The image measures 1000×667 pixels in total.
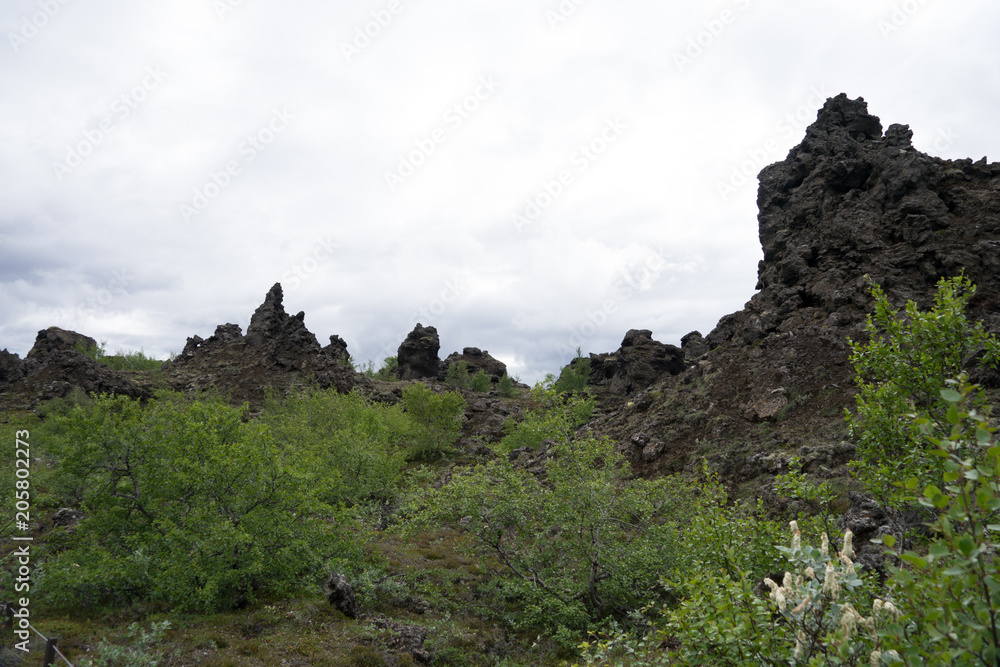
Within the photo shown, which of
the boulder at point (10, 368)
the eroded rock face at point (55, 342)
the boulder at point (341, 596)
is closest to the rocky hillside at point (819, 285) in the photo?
the boulder at point (341, 596)

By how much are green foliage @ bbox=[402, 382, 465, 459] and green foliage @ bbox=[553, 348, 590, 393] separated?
25.9 m

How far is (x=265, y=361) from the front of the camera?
77.8 metres

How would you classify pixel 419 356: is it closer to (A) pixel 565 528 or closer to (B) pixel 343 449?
(B) pixel 343 449

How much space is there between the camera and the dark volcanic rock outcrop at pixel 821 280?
2647cm

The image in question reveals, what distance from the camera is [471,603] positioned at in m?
16.7

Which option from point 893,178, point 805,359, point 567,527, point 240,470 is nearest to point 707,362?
point 805,359

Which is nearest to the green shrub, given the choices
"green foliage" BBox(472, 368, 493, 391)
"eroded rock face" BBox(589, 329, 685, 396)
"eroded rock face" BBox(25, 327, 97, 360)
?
"eroded rock face" BBox(589, 329, 685, 396)

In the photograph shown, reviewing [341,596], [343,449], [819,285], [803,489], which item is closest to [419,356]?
[343,449]

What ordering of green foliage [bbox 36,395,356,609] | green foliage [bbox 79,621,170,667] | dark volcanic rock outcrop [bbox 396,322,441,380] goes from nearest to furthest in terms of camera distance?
1. green foliage [bbox 79,621,170,667]
2. green foliage [bbox 36,395,356,609]
3. dark volcanic rock outcrop [bbox 396,322,441,380]

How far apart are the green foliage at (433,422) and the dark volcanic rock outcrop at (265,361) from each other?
21.0 meters

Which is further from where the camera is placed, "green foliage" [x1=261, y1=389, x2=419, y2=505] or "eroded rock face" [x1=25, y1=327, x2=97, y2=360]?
"eroded rock face" [x1=25, y1=327, x2=97, y2=360]

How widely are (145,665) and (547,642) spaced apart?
10041mm

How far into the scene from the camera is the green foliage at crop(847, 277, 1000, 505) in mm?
6844

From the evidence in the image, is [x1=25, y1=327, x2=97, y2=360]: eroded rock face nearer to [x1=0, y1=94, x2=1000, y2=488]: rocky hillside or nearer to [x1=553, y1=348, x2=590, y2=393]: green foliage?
[x1=553, y1=348, x2=590, y2=393]: green foliage
